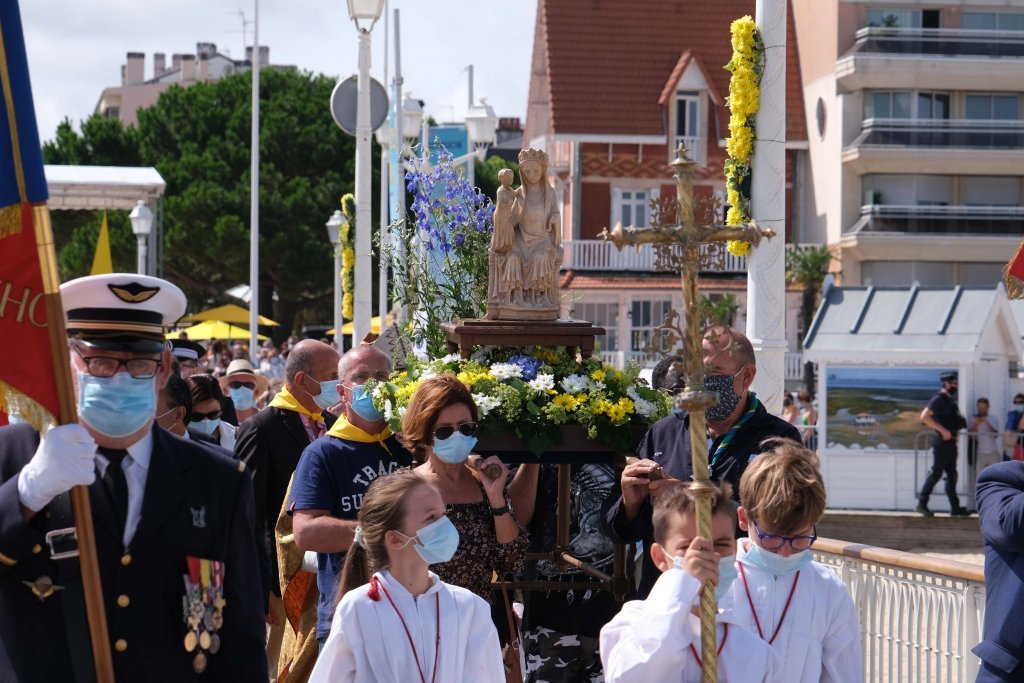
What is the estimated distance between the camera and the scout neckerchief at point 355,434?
6.54 m

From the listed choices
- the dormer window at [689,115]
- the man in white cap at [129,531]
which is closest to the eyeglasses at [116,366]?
the man in white cap at [129,531]

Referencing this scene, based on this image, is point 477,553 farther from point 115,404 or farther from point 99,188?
point 99,188

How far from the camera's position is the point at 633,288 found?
46438 mm

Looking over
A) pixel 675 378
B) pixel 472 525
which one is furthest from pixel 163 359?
pixel 675 378

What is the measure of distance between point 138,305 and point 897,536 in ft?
59.5

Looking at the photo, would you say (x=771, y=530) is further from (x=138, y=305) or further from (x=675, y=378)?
(x=675, y=378)

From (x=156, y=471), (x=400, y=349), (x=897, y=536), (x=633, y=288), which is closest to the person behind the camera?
(x=156, y=471)

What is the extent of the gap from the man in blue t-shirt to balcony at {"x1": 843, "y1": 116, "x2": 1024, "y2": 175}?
4292 cm

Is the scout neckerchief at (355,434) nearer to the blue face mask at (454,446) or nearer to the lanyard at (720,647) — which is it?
the blue face mask at (454,446)

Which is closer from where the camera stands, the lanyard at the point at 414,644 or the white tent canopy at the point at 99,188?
the lanyard at the point at 414,644

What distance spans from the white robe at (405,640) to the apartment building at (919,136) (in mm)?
44752

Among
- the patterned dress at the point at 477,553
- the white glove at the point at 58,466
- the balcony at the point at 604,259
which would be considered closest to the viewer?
the white glove at the point at 58,466

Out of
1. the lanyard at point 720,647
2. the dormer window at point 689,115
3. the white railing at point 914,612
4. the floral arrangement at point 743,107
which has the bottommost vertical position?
the white railing at point 914,612

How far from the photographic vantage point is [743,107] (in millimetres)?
10266
